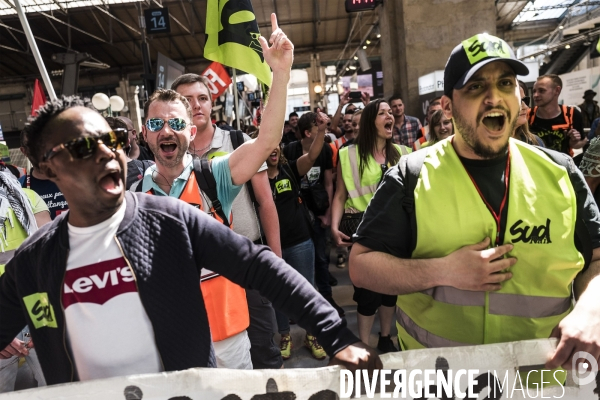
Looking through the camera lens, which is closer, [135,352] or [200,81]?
[135,352]

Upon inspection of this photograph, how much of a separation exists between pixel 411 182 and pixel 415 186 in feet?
0.07

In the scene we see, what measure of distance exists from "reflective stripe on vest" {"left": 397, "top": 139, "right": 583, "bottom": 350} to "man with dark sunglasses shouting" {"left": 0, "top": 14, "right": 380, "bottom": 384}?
1.60 ft

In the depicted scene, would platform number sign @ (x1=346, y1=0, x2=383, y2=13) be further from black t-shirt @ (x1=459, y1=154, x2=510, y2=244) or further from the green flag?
black t-shirt @ (x1=459, y1=154, x2=510, y2=244)

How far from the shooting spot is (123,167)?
140 centimetres

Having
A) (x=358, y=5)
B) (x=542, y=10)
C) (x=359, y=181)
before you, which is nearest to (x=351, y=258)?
(x=359, y=181)

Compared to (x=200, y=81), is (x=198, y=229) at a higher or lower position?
lower

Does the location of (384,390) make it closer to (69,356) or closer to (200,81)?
(69,356)

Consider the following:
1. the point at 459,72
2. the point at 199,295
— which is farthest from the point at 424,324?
the point at 459,72

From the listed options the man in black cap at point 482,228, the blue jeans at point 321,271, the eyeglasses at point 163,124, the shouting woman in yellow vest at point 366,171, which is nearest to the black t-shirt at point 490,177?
the man in black cap at point 482,228

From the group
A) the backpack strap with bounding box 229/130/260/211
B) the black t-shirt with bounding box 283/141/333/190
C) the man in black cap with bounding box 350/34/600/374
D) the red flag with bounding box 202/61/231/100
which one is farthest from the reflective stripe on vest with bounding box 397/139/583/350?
the red flag with bounding box 202/61/231/100

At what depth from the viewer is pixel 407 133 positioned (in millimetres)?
6516

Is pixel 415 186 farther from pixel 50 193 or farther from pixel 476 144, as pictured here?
pixel 50 193

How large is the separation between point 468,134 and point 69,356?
1.46 metres
